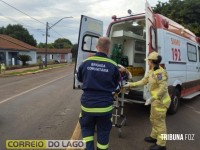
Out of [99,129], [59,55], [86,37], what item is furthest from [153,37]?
[59,55]

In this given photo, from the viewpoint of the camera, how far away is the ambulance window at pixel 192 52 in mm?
9199

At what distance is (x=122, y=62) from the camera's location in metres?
8.40

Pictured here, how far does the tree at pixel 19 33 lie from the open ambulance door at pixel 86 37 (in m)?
73.1

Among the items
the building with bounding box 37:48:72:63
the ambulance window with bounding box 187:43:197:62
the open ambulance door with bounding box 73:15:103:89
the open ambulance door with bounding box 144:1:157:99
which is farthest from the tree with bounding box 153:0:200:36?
the building with bounding box 37:48:72:63

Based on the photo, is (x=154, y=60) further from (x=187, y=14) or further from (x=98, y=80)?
(x=187, y=14)

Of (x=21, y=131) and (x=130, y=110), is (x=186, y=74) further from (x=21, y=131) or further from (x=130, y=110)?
(x=21, y=131)

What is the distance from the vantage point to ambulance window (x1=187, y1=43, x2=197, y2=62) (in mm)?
9199

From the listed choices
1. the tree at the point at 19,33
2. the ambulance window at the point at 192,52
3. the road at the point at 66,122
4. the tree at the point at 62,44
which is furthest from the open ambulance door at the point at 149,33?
the tree at the point at 62,44

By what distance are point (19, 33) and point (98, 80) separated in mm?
77384

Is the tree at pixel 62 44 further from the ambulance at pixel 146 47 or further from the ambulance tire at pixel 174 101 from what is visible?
the ambulance tire at pixel 174 101

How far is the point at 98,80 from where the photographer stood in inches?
149

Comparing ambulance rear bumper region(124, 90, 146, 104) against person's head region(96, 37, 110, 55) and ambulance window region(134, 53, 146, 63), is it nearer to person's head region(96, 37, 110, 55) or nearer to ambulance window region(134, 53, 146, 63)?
ambulance window region(134, 53, 146, 63)

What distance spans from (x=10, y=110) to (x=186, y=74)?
5.46 meters

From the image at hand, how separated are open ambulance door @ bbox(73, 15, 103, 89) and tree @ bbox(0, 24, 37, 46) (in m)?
73.1
